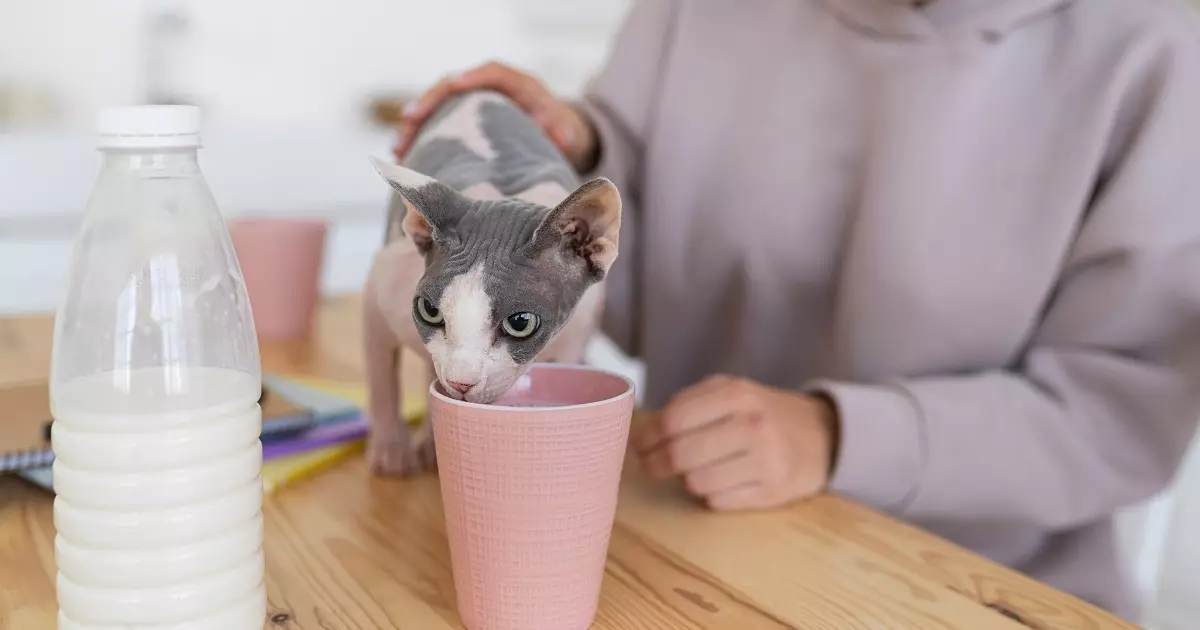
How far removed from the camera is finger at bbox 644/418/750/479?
2.06 ft

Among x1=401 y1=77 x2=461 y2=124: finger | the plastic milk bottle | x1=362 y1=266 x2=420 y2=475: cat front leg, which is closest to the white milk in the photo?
the plastic milk bottle

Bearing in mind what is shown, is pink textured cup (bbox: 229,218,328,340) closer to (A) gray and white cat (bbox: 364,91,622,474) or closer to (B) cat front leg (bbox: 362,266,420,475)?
(B) cat front leg (bbox: 362,266,420,475)

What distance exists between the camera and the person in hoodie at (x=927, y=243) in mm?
719

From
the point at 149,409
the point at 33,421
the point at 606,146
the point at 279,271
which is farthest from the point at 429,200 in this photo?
the point at 279,271

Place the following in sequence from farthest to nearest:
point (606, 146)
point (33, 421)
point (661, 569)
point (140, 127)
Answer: point (606, 146), point (33, 421), point (661, 569), point (140, 127)

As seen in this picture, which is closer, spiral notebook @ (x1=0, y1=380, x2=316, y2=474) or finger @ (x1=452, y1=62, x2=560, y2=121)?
spiral notebook @ (x1=0, y1=380, x2=316, y2=474)

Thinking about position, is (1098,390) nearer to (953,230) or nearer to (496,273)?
(953,230)

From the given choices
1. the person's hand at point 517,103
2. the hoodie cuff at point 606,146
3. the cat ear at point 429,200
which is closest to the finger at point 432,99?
the person's hand at point 517,103

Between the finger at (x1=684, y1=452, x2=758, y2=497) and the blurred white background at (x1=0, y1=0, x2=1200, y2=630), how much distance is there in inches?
34.9

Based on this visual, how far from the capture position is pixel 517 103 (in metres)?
0.78

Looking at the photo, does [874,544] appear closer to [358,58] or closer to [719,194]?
[719,194]

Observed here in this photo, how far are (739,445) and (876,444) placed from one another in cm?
11

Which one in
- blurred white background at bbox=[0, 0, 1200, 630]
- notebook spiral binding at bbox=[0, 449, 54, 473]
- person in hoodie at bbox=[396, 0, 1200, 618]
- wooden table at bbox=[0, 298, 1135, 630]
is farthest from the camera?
blurred white background at bbox=[0, 0, 1200, 630]

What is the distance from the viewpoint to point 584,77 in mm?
2152
